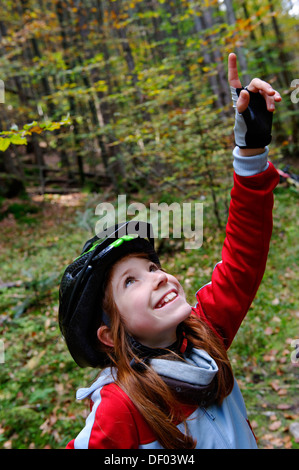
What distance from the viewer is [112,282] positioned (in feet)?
5.37

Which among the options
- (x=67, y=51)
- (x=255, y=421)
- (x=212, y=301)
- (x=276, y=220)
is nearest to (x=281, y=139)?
(x=276, y=220)

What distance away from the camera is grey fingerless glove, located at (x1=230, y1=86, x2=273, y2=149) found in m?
1.38

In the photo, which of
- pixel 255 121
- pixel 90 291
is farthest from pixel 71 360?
pixel 255 121

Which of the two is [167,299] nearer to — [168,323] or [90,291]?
[168,323]

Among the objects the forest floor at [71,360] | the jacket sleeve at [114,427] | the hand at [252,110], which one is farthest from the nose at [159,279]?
the forest floor at [71,360]

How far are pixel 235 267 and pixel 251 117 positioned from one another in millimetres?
700

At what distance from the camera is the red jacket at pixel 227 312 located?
1.31 m

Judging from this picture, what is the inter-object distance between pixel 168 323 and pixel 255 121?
0.92 metres

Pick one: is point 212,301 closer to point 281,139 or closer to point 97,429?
point 97,429

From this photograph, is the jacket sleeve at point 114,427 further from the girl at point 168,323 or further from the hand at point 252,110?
the hand at point 252,110

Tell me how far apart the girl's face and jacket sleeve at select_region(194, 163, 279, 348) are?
0.88 ft

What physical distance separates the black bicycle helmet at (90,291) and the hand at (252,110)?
0.72m

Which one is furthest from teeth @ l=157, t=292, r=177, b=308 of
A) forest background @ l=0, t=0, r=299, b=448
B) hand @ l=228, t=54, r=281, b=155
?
forest background @ l=0, t=0, r=299, b=448

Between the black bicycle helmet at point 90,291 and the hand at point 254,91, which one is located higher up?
the hand at point 254,91
